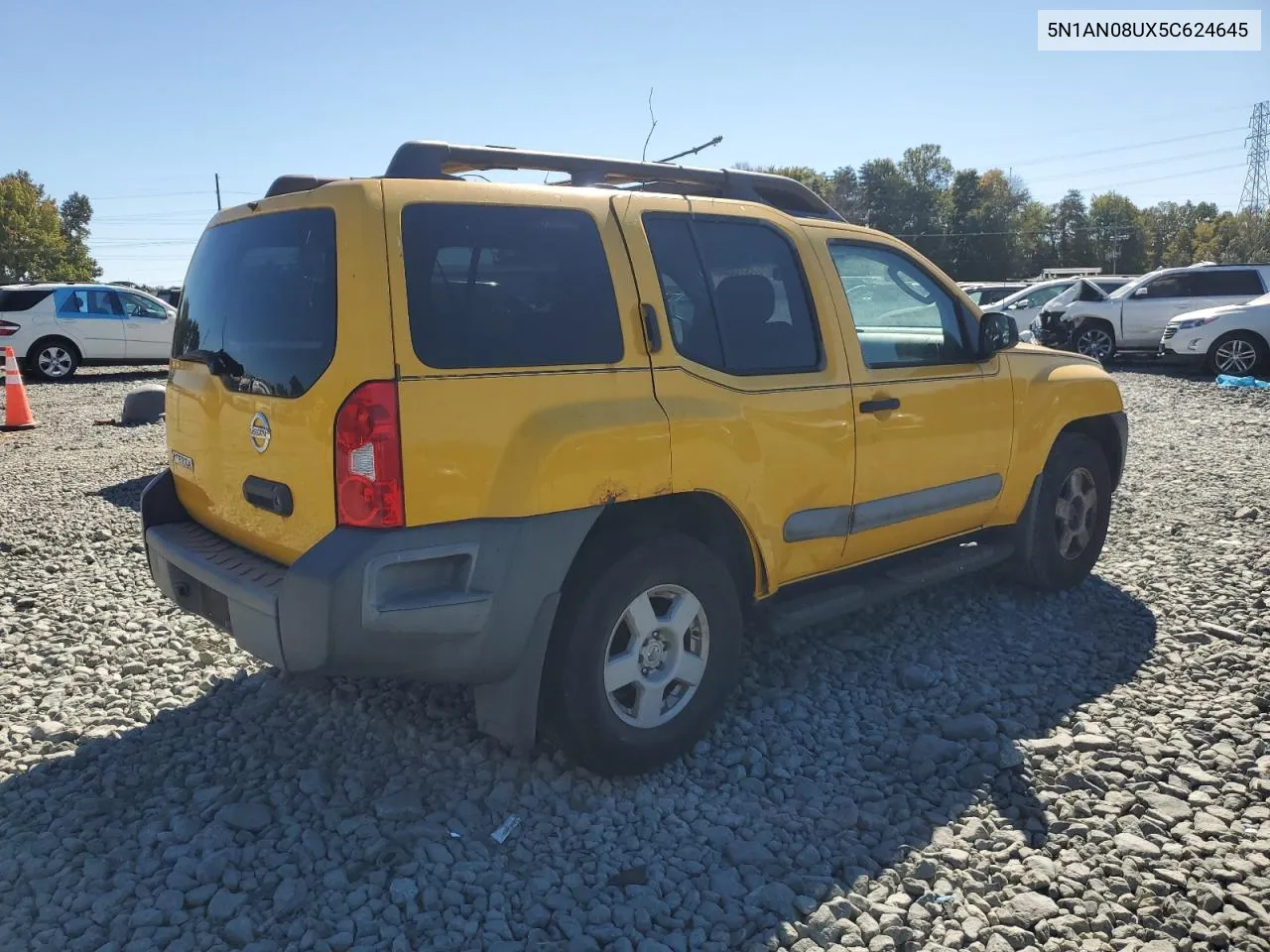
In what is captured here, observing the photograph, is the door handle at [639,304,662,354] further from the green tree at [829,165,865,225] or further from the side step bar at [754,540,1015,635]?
the green tree at [829,165,865,225]

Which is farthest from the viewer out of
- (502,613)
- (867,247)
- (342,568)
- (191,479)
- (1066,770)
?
(867,247)

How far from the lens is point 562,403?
304 cm

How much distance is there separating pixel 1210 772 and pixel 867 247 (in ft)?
7.93

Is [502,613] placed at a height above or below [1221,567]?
above

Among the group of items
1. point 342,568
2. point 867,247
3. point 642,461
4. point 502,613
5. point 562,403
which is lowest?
point 502,613

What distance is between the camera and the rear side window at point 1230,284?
1697 cm

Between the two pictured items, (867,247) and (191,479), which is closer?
(191,479)

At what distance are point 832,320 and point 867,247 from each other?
0.53 meters

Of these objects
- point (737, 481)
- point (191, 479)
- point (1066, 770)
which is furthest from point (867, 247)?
point (191, 479)

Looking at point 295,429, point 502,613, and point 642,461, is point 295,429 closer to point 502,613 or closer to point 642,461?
point 502,613

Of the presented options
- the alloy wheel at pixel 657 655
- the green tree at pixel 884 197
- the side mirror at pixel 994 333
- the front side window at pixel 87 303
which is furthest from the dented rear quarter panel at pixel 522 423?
the green tree at pixel 884 197

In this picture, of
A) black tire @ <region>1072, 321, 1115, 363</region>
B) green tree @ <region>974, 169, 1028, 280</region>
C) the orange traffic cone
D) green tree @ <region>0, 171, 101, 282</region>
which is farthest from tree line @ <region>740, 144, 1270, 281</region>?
the orange traffic cone

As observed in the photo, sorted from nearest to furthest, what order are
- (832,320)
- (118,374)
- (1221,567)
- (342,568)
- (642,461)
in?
1. (342,568)
2. (642,461)
3. (832,320)
4. (1221,567)
5. (118,374)

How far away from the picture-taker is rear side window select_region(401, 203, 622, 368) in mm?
2889
